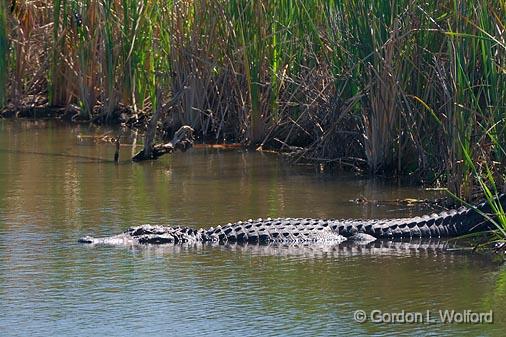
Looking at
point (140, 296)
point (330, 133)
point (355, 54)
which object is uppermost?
point (355, 54)

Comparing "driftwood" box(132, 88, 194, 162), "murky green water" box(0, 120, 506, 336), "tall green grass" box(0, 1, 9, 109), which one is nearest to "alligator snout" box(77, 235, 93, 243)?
"murky green water" box(0, 120, 506, 336)

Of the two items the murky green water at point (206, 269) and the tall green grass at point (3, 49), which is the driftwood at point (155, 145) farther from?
the tall green grass at point (3, 49)

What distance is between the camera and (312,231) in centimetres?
773

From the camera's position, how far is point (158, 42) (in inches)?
523

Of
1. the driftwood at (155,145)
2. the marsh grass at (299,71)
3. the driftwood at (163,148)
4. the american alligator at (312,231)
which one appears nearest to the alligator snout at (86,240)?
the american alligator at (312,231)

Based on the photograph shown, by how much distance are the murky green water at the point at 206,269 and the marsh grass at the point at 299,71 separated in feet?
1.75

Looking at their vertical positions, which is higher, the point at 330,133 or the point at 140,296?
the point at 330,133

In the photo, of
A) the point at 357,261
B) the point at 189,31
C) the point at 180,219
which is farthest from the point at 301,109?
the point at 357,261

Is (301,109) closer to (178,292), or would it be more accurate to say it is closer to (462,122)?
(462,122)

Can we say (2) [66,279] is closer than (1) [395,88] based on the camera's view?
Yes

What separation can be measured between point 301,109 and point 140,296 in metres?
5.55

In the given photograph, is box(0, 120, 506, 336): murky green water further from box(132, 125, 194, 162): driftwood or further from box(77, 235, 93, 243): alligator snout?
box(132, 125, 194, 162): driftwood

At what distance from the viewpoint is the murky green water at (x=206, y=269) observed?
18.7 ft

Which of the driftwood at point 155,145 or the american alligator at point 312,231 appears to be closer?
the american alligator at point 312,231
